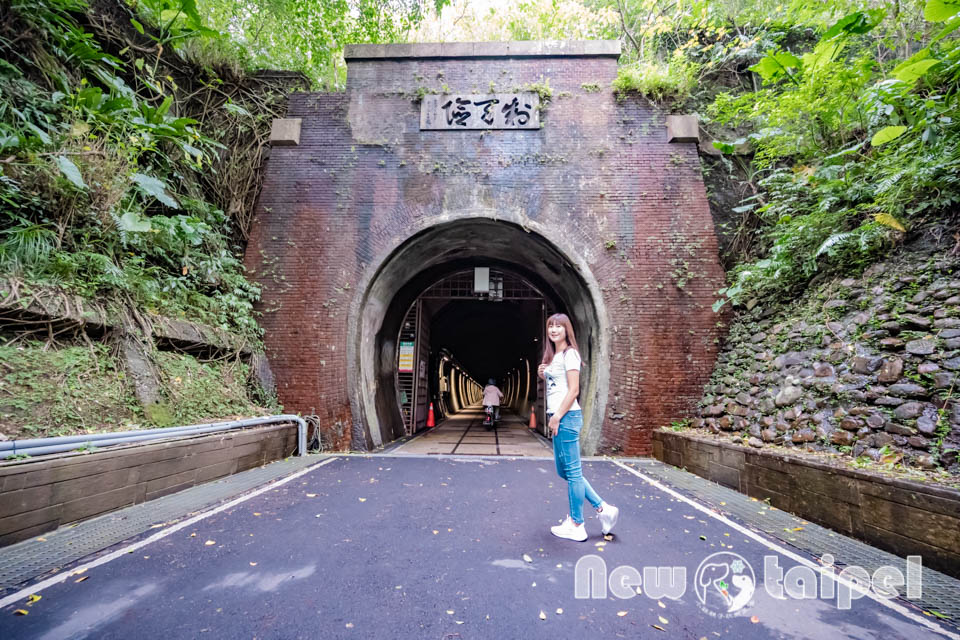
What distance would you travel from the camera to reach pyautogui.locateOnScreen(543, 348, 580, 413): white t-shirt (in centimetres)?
325

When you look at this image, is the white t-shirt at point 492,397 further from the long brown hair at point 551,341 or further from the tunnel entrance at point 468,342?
the long brown hair at point 551,341

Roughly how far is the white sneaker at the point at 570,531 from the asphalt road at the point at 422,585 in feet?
0.18

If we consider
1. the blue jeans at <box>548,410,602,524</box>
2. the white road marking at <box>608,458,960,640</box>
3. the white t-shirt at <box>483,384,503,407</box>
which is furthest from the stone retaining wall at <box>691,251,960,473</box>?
the white t-shirt at <box>483,384,503,407</box>

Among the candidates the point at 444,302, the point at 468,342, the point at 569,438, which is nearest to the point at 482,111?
the point at 444,302

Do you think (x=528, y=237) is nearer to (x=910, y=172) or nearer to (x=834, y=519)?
(x=910, y=172)

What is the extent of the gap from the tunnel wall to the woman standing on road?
4.58 metres

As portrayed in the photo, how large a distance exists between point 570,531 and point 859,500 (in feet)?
8.19

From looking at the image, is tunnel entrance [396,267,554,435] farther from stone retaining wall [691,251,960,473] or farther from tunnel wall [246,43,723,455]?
stone retaining wall [691,251,960,473]

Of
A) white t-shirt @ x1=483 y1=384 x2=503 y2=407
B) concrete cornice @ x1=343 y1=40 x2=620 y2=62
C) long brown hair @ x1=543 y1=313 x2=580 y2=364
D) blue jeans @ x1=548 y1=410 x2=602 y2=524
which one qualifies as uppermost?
concrete cornice @ x1=343 y1=40 x2=620 y2=62

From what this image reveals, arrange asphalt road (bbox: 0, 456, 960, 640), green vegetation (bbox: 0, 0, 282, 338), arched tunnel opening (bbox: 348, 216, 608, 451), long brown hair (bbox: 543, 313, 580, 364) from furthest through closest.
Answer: arched tunnel opening (bbox: 348, 216, 608, 451), green vegetation (bbox: 0, 0, 282, 338), long brown hair (bbox: 543, 313, 580, 364), asphalt road (bbox: 0, 456, 960, 640)

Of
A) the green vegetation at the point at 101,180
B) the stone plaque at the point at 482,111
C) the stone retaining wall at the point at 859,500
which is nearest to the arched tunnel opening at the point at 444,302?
the stone plaque at the point at 482,111

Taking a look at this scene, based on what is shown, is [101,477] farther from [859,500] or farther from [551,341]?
[859,500]

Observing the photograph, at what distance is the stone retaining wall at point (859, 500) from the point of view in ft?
9.04

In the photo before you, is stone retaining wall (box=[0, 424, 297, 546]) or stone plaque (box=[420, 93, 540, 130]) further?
stone plaque (box=[420, 93, 540, 130])
